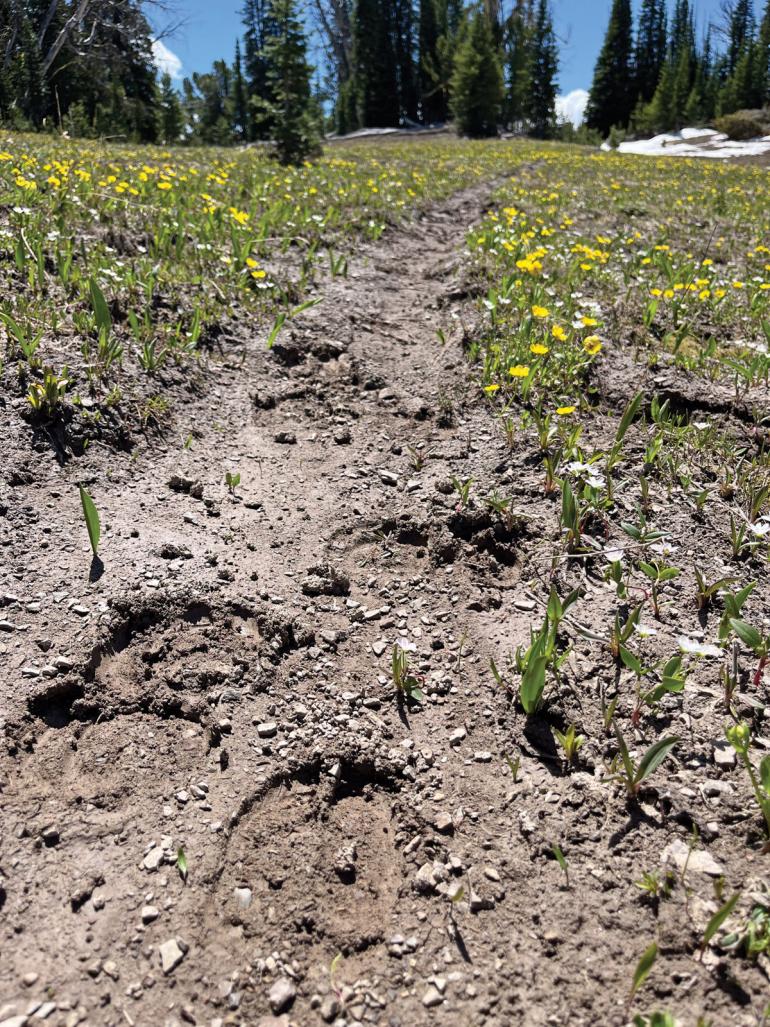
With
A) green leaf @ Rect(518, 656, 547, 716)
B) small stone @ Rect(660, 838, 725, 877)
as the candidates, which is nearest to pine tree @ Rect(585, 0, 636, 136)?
green leaf @ Rect(518, 656, 547, 716)

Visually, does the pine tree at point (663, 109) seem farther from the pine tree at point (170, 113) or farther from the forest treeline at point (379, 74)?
the pine tree at point (170, 113)

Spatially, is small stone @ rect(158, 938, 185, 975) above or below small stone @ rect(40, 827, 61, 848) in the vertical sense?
below

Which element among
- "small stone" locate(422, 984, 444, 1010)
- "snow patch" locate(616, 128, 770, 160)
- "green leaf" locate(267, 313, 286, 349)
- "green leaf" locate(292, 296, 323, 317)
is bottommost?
"small stone" locate(422, 984, 444, 1010)

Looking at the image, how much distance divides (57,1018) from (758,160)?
43.0m

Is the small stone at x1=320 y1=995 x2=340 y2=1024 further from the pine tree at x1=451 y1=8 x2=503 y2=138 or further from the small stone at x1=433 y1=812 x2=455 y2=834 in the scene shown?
the pine tree at x1=451 y1=8 x2=503 y2=138

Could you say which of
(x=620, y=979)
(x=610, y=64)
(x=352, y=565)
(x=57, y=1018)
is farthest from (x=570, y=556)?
(x=610, y=64)

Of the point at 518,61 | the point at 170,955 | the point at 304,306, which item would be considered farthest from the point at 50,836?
the point at 518,61

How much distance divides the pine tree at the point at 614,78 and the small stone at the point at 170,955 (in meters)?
74.7

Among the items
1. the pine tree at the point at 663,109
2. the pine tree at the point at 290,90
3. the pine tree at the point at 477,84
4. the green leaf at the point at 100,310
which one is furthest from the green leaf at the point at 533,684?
the pine tree at the point at 663,109

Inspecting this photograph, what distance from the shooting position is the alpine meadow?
5.46 ft

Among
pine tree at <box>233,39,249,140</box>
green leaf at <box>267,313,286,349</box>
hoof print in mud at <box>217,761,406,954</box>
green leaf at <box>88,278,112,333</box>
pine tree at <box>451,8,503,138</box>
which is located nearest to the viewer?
hoof print in mud at <box>217,761,406,954</box>

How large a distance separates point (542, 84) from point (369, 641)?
66436 mm

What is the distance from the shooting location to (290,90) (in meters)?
14.1

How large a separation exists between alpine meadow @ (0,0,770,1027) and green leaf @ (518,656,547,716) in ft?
0.05
